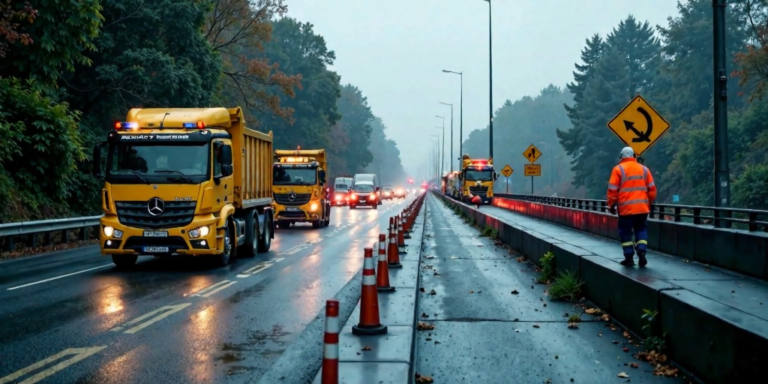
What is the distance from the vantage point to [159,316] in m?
9.59

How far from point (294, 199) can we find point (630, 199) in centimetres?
2060

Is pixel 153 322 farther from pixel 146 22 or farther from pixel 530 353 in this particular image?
pixel 146 22

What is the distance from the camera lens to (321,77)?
84500 millimetres

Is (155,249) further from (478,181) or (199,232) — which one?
(478,181)

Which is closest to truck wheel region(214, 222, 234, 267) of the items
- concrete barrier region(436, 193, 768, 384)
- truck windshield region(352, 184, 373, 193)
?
concrete barrier region(436, 193, 768, 384)

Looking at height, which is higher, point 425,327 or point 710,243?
point 710,243

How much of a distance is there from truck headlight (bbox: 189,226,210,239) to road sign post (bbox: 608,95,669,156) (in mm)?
8339

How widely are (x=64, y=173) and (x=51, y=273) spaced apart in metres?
10.2

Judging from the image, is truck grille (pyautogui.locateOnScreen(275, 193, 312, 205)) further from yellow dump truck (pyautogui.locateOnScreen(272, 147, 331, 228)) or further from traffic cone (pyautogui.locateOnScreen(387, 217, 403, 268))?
traffic cone (pyautogui.locateOnScreen(387, 217, 403, 268))

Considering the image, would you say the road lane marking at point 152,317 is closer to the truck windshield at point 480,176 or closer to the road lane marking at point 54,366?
the road lane marking at point 54,366

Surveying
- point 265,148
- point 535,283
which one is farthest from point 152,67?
point 535,283

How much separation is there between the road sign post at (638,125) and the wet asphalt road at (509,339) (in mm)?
4026

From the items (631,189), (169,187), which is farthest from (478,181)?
(631,189)

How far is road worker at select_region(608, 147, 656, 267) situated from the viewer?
36.3ft
